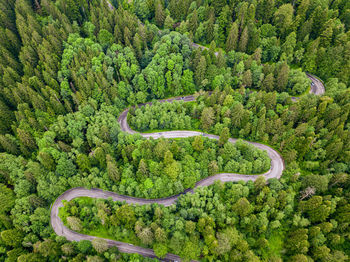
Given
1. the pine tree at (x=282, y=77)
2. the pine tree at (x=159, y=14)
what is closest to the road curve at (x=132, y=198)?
the pine tree at (x=282, y=77)

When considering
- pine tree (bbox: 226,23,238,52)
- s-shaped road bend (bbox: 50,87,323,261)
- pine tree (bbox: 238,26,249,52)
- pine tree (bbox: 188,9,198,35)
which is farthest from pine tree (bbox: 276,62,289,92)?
pine tree (bbox: 188,9,198,35)

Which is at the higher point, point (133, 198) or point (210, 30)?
point (210, 30)

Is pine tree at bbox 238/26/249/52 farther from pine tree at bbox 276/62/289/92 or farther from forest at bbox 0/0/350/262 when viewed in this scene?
pine tree at bbox 276/62/289/92

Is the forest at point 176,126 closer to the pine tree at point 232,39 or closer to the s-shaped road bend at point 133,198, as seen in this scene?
the pine tree at point 232,39

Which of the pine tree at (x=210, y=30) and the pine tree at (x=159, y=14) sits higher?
the pine tree at (x=159, y=14)

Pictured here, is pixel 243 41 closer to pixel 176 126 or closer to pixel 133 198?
pixel 176 126

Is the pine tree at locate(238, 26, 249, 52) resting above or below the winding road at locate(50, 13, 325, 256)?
above

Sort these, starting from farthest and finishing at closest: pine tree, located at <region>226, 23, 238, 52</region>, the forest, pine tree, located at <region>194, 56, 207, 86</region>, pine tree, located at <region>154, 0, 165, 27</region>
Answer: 1. pine tree, located at <region>154, 0, 165, 27</region>
2. pine tree, located at <region>226, 23, 238, 52</region>
3. pine tree, located at <region>194, 56, 207, 86</region>
4. the forest

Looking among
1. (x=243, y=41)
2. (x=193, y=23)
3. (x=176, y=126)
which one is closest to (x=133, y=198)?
(x=176, y=126)
